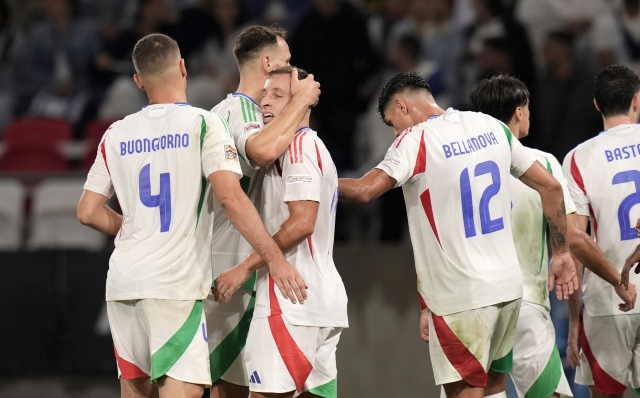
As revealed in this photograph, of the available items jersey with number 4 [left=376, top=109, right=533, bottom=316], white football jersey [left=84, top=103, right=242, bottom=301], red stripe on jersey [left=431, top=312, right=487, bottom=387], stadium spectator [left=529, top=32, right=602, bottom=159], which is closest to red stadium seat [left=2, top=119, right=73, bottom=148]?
stadium spectator [left=529, top=32, right=602, bottom=159]

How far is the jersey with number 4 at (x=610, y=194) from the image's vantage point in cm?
563

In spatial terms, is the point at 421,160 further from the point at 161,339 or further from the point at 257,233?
the point at 161,339

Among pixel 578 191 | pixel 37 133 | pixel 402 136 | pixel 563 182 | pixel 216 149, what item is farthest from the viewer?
pixel 37 133

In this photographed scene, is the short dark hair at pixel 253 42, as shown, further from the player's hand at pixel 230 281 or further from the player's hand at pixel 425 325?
the player's hand at pixel 425 325

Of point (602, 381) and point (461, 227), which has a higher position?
point (461, 227)

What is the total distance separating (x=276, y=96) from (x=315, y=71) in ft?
16.2

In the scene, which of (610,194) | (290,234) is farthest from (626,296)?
(290,234)

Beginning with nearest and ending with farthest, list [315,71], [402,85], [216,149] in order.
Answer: [216,149], [402,85], [315,71]

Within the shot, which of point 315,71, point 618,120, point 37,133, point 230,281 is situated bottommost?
point 230,281

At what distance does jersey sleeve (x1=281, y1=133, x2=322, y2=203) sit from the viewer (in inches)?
183

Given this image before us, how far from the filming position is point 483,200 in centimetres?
491

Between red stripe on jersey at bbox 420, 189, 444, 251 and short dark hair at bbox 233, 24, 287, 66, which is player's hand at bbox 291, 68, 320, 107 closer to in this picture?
short dark hair at bbox 233, 24, 287, 66

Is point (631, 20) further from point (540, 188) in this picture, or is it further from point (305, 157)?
point (305, 157)

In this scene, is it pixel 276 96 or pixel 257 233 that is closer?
pixel 257 233
